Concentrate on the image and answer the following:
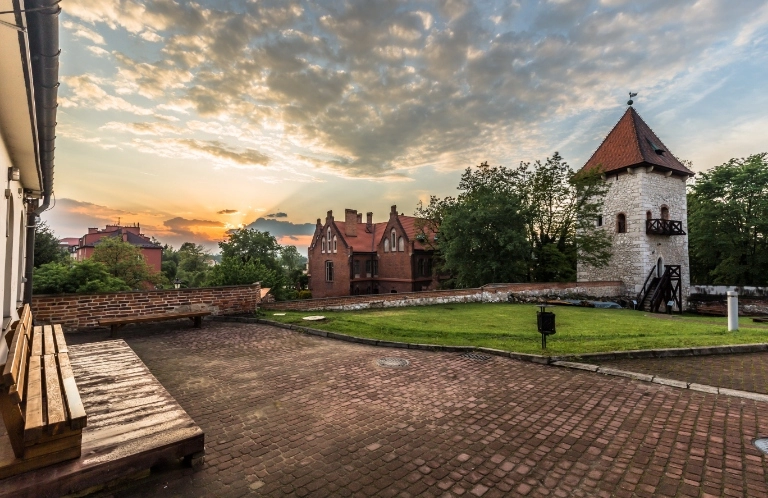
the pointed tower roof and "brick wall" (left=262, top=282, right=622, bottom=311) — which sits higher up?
the pointed tower roof

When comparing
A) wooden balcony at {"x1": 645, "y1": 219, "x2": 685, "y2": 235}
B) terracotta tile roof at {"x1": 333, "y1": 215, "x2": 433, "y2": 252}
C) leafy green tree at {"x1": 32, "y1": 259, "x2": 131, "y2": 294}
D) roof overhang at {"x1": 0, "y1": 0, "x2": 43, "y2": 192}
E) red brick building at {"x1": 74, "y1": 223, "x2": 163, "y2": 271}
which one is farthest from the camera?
red brick building at {"x1": 74, "y1": 223, "x2": 163, "y2": 271}

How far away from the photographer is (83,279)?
37.8ft

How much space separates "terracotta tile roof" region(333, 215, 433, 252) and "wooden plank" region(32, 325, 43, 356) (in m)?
28.8

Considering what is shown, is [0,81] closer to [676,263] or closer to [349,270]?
[349,270]

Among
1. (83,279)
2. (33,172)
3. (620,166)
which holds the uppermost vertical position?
(620,166)

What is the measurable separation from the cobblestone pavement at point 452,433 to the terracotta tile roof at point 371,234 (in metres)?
27.5

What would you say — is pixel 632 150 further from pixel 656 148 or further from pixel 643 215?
pixel 643 215

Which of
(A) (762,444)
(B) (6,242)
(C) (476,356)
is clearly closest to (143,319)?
(B) (6,242)

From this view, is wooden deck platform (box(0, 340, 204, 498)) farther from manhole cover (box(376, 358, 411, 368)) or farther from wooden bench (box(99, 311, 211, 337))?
wooden bench (box(99, 311, 211, 337))

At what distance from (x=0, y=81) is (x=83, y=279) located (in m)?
11.0

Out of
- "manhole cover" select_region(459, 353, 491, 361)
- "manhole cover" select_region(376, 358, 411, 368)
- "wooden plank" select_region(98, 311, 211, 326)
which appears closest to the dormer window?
"manhole cover" select_region(459, 353, 491, 361)

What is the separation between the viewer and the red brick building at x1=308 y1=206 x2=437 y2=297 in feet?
110

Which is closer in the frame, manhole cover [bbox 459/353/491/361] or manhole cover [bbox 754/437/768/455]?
manhole cover [bbox 754/437/768/455]

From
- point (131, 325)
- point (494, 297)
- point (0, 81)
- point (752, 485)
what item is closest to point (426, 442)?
point (752, 485)
